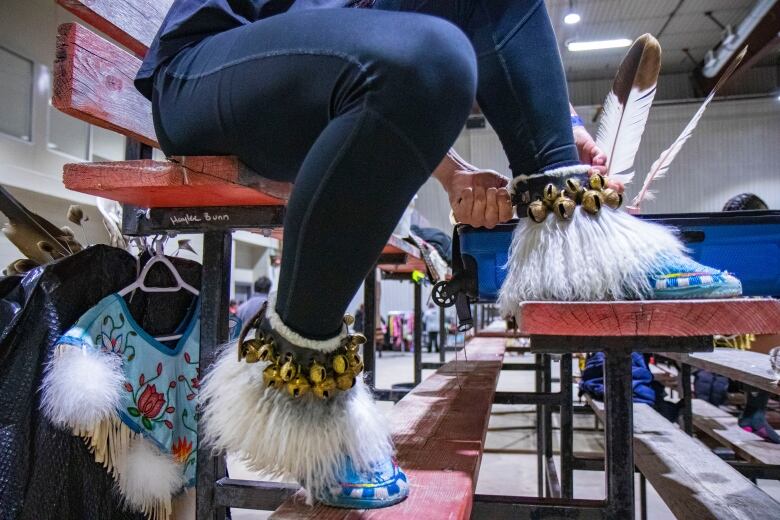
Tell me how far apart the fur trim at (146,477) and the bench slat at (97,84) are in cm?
54

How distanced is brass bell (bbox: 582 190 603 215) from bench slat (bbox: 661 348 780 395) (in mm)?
835

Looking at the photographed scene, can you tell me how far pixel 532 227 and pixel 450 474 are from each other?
358 millimetres

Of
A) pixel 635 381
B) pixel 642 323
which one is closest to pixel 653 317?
pixel 642 323

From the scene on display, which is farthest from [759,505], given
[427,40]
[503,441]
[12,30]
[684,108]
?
[684,108]

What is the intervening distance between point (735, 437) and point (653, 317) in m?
2.13

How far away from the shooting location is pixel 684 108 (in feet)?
37.7

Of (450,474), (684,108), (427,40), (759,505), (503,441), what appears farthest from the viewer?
(684,108)

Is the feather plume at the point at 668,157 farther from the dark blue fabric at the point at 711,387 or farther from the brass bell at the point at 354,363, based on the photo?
the dark blue fabric at the point at 711,387

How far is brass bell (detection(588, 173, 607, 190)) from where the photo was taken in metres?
0.78

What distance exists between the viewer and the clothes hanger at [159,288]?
1004 millimetres

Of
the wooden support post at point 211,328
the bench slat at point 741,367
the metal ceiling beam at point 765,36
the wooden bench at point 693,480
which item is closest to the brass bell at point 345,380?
the wooden support post at point 211,328

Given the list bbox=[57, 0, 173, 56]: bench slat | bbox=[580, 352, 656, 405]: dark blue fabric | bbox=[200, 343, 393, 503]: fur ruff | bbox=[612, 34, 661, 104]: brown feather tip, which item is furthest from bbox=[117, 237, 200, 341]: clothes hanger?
bbox=[580, 352, 656, 405]: dark blue fabric

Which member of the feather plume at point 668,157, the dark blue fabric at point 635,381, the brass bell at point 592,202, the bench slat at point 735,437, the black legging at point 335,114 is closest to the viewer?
the black legging at point 335,114

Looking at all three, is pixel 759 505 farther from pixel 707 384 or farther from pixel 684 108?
pixel 684 108
